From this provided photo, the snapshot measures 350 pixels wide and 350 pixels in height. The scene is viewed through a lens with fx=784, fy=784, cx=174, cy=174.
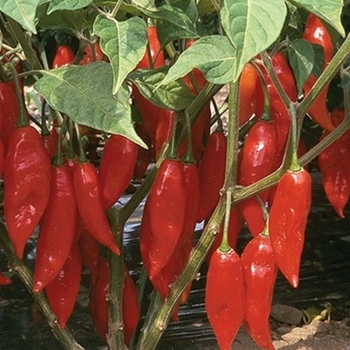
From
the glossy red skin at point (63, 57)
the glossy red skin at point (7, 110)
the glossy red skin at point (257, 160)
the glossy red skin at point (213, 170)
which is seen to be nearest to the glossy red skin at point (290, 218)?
the glossy red skin at point (257, 160)

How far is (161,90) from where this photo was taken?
3.83 ft

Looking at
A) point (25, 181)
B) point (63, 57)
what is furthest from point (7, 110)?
point (63, 57)

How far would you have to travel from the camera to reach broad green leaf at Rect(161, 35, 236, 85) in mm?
938

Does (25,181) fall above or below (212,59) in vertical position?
below

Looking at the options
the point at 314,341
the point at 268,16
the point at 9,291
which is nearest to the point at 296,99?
the point at 268,16

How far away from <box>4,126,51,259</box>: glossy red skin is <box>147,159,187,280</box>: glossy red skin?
0.57ft

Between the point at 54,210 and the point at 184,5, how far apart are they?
0.38 meters

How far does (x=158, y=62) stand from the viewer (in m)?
1.34

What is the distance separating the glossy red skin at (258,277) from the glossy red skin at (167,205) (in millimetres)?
120

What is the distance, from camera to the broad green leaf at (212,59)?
938 mm

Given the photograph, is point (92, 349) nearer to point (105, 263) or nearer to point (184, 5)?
point (105, 263)

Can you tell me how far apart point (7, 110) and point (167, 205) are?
0.97 feet

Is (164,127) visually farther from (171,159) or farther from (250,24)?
(250,24)

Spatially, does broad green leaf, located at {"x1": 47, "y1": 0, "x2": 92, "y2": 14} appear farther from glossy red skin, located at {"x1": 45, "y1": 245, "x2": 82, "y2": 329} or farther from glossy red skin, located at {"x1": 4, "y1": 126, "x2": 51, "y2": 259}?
glossy red skin, located at {"x1": 45, "y1": 245, "x2": 82, "y2": 329}
